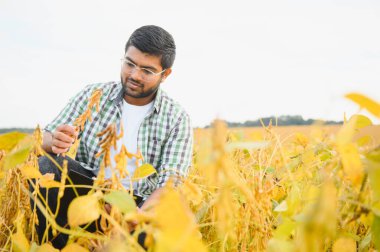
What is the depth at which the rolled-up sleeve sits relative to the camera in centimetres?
139

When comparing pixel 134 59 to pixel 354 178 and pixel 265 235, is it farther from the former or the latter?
pixel 354 178

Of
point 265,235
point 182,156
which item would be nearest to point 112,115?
point 182,156

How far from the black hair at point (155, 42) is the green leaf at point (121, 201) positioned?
3.80 feet

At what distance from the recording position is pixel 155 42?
5.13 feet

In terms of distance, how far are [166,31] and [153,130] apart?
0.45 meters

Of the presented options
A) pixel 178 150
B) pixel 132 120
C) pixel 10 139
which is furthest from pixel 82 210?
pixel 132 120

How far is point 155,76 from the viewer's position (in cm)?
154

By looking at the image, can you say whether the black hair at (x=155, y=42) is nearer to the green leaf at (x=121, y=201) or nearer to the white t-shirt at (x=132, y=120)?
the white t-shirt at (x=132, y=120)

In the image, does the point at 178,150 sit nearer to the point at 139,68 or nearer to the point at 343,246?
the point at 139,68

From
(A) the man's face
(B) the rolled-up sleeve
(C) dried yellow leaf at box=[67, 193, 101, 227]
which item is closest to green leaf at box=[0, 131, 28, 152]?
(C) dried yellow leaf at box=[67, 193, 101, 227]

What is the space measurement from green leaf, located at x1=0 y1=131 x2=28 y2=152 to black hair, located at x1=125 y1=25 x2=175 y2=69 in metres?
1.09

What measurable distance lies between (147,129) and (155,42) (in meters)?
0.34

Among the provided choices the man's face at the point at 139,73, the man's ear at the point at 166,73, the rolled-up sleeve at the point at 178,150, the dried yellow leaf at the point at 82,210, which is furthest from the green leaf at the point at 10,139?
the man's ear at the point at 166,73

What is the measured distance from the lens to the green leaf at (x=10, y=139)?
1.61ft
